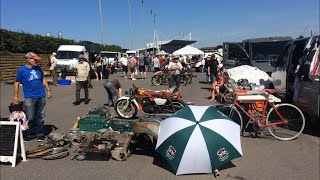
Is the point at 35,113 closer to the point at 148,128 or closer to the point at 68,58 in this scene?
the point at 148,128

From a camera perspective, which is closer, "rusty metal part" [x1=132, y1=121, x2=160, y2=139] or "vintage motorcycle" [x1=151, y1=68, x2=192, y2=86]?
"rusty metal part" [x1=132, y1=121, x2=160, y2=139]

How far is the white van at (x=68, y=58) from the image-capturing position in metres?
26.1

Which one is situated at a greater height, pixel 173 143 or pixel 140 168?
pixel 173 143

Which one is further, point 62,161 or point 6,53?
point 6,53

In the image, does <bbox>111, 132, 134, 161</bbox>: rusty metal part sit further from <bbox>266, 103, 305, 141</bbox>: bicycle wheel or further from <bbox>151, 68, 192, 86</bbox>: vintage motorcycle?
<bbox>151, 68, 192, 86</bbox>: vintage motorcycle

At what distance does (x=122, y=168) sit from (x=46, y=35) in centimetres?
2693

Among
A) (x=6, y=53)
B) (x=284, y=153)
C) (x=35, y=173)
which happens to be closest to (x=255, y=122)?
(x=284, y=153)

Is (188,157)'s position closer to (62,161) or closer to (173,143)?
(173,143)

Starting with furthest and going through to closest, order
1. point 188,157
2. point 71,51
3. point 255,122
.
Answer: point 71,51, point 255,122, point 188,157

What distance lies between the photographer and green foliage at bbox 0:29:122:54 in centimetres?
2256

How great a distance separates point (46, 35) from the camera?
1209 inches

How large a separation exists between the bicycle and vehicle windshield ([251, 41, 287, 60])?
30.0ft

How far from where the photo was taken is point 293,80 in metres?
9.42

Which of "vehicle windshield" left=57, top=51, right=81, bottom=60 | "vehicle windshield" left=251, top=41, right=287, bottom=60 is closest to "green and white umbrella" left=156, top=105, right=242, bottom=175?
"vehicle windshield" left=251, top=41, right=287, bottom=60
